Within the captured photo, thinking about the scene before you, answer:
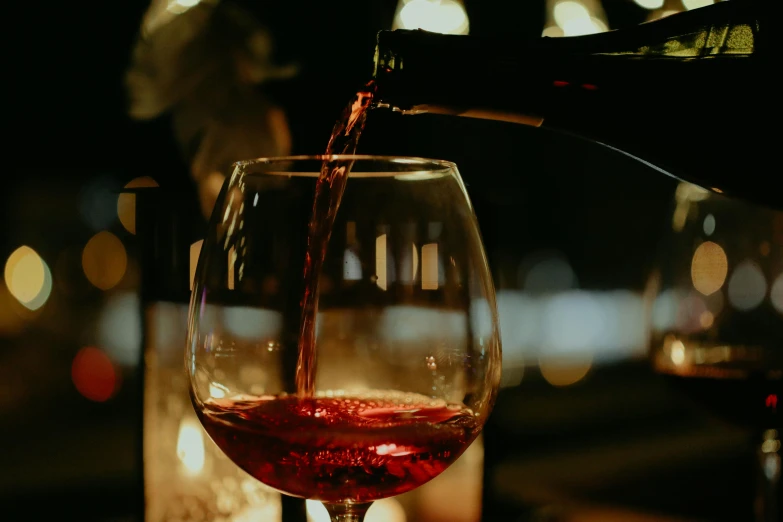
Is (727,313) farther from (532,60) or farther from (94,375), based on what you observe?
(94,375)

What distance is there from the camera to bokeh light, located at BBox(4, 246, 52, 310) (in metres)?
0.93

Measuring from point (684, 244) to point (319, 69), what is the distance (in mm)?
680

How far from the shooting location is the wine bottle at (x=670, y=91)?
0.65 metres

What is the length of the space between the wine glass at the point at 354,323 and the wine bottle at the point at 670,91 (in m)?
0.12

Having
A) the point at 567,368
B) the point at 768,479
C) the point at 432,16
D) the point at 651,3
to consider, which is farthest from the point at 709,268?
the point at 567,368

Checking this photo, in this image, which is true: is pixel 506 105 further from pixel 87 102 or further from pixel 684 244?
pixel 87 102

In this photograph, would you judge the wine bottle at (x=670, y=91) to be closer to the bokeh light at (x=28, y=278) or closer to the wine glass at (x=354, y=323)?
the wine glass at (x=354, y=323)

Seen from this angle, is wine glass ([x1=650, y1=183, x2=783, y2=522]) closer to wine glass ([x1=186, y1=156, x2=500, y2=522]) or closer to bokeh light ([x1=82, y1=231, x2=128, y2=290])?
wine glass ([x1=186, y1=156, x2=500, y2=522])

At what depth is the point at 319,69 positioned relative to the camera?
53.1 inches

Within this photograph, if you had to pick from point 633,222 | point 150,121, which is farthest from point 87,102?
point 633,222

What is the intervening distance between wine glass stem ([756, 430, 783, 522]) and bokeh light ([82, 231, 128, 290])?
67 cm

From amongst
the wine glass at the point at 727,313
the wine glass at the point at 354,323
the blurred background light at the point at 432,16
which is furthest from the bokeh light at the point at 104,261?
the blurred background light at the point at 432,16

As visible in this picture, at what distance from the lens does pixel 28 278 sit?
38.0 inches

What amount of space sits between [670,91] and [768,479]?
1.42 ft
